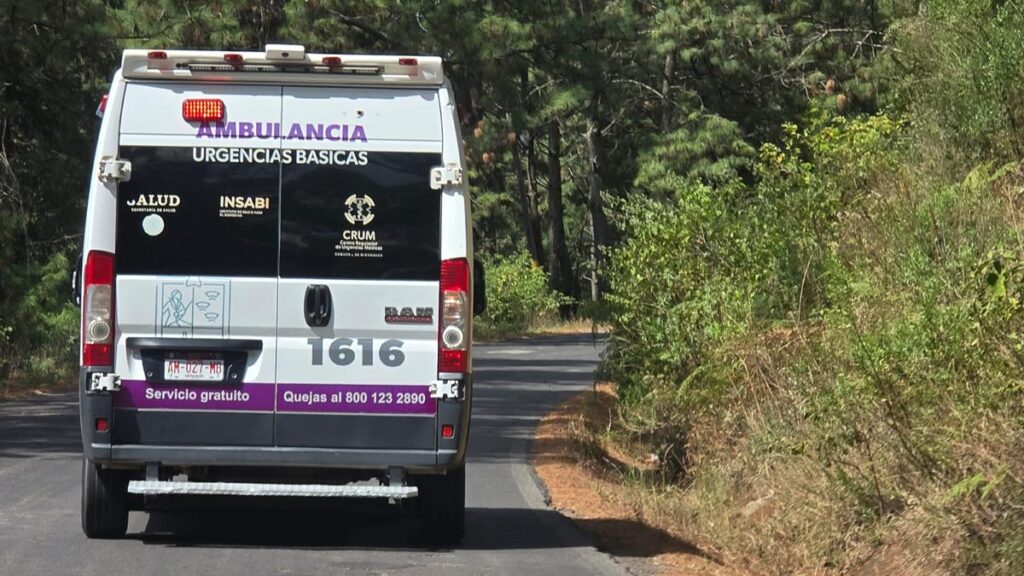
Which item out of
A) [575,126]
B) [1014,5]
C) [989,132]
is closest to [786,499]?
[989,132]

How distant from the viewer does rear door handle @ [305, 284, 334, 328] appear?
32.2 ft

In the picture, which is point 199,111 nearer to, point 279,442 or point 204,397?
point 204,397

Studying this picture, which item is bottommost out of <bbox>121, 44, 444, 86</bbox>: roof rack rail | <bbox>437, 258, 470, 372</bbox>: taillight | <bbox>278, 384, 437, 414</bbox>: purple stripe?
<bbox>278, 384, 437, 414</bbox>: purple stripe

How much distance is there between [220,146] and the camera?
9844mm

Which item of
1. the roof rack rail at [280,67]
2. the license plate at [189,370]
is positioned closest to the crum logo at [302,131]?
the roof rack rail at [280,67]

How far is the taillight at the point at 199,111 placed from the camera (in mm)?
9828

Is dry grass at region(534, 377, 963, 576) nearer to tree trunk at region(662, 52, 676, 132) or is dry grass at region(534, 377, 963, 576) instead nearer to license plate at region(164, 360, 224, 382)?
license plate at region(164, 360, 224, 382)

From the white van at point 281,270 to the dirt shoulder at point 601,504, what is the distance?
167 centimetres

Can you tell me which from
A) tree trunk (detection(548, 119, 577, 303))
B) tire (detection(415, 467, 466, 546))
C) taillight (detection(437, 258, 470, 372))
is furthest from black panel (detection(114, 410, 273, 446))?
→ tree trunk (detection(548, 119, 577, 303))

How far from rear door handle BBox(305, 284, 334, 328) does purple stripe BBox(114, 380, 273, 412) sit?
0.48 m

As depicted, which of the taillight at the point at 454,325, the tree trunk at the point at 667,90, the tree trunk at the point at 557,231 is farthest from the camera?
the tree trunk at the point at 557,231

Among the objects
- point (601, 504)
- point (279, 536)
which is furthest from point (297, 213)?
point (601, 504)

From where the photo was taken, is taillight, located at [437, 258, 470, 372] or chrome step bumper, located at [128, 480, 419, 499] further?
taillight, located at [437, 258, 470, 372]

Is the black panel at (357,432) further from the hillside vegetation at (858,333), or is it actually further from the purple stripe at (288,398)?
the hillside vegetation at (858,333)
